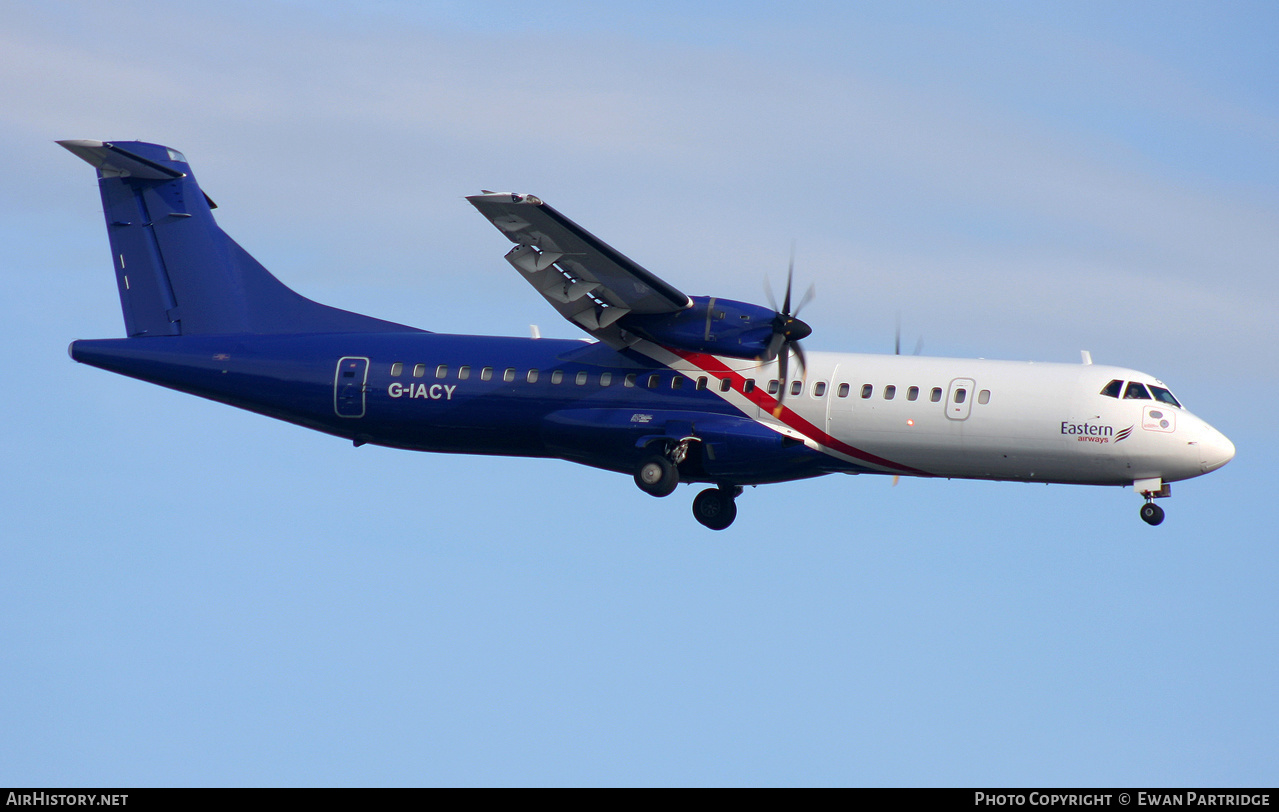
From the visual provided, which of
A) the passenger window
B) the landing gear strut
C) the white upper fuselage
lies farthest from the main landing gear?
the passenger window

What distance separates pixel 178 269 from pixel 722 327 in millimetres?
12300

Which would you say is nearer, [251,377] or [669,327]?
[669,327]

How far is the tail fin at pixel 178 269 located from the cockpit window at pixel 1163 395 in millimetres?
14843

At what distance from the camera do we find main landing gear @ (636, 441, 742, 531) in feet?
89.8

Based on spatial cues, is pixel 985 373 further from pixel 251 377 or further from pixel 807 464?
pixel 251 377

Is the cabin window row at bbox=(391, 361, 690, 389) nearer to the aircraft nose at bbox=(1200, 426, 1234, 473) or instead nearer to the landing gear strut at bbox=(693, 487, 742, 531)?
the landing gear strut at bbox=(693, 487, 742, 531)

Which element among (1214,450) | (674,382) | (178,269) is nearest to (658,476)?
(674,382)

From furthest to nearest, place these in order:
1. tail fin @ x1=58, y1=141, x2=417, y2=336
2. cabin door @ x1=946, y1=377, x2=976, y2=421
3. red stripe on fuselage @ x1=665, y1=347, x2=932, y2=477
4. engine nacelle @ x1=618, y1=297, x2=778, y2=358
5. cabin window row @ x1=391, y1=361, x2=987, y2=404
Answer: tail fin @ x1=58, y1=141, x2=417, y2=336 < engine nacelle @ x1=618, y1=297, x2=778, y2=358 < red stripe on fuselage @ x1=665, y1=347, x2=932, y2=477 < cabin window row @ x1=391, y1=361, x2=987, y2=404 < cabin door @ x1=946, y1=377, x2=976, y2=421

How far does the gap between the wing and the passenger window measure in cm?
793

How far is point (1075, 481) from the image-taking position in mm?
26188

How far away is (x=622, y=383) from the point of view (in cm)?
2794

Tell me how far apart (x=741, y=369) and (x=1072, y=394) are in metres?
5.95

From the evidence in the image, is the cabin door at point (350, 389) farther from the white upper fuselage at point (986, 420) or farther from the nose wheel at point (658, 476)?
the white upper fuselage at point (986, 420)
